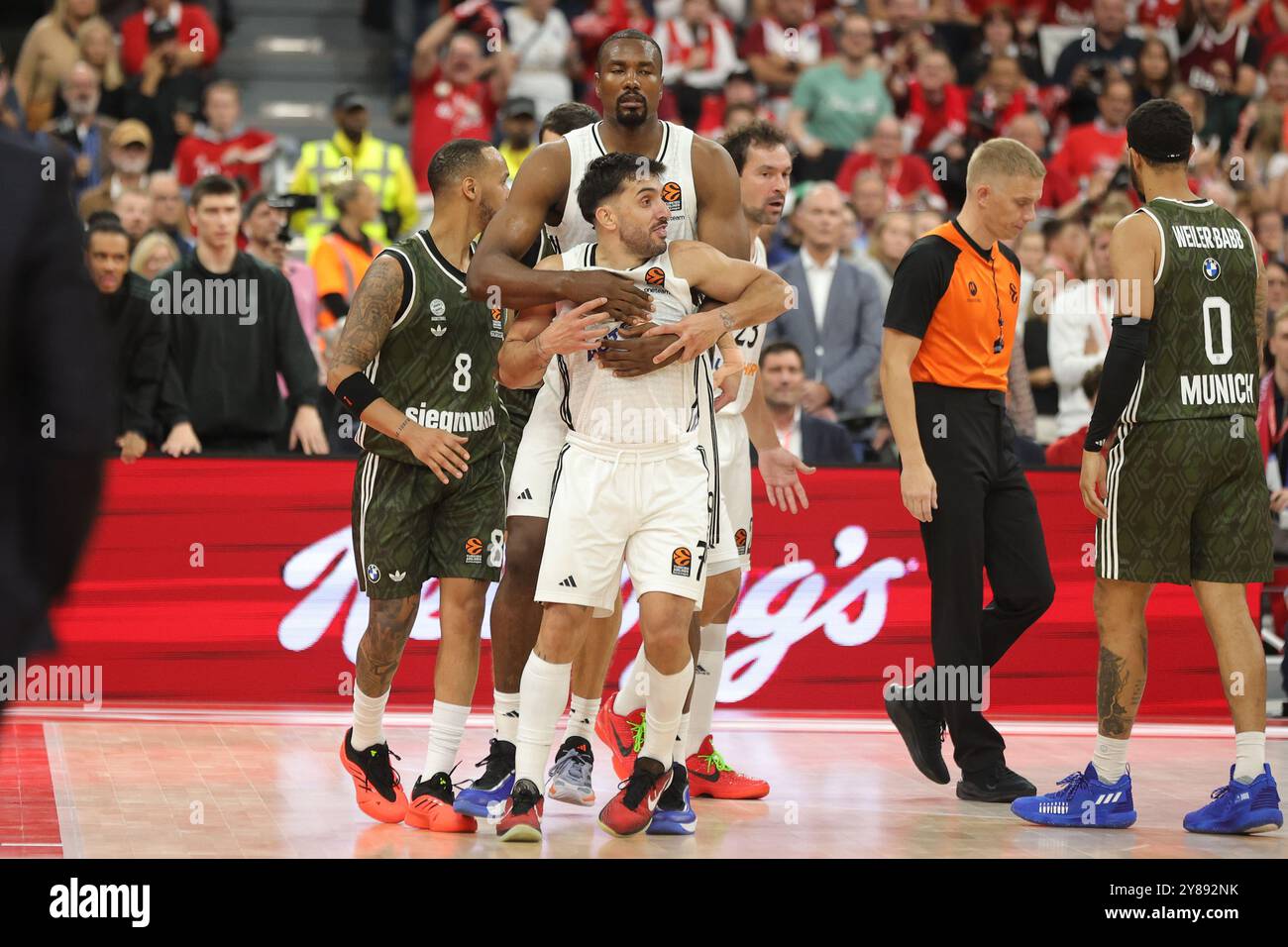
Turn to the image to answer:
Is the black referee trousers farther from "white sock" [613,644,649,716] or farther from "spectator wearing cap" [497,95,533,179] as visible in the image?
"spectator wearing cap" [497,95,533,179]

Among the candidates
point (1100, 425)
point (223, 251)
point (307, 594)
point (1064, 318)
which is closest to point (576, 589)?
point (1100, 425)

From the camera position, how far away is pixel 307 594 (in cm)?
913

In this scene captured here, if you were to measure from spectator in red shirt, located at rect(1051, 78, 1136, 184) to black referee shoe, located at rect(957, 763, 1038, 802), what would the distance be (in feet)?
29.7

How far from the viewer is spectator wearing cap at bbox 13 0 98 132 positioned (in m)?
13.9

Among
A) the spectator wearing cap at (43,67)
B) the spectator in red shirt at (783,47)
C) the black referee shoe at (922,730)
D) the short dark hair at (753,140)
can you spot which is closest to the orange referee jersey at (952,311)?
the short dark hair at (753,140)

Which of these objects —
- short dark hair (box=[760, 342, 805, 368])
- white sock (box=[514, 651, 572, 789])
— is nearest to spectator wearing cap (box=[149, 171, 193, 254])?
short dark hair (box=[760, 342, 805, 368])

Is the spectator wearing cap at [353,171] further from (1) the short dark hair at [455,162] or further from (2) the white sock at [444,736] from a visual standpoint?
(2) the white sock at [444,736]

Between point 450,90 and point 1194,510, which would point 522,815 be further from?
point 450,90

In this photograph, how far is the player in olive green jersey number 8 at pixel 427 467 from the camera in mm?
6332

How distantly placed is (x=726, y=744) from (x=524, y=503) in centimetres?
237

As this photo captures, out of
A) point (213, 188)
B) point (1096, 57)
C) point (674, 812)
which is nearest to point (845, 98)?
point (1096, 57)

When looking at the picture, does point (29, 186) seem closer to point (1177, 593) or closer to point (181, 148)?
point (1177, 593)

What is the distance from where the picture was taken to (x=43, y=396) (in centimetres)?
218

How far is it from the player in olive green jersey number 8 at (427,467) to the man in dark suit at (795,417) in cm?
352
